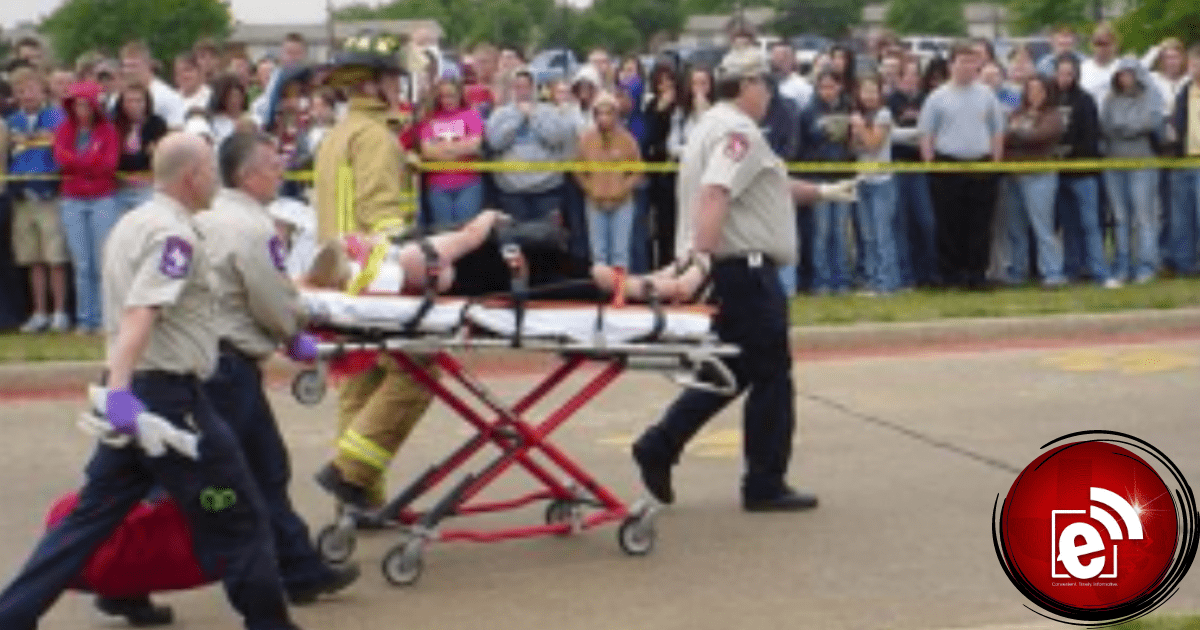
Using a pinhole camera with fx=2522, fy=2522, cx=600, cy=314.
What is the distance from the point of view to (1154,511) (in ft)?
28.5

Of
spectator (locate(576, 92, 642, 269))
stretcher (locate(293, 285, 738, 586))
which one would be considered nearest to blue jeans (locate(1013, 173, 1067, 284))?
spectator (locate(576, 92, 642, 269))

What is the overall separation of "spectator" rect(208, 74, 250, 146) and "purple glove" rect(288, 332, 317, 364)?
864 centimetres

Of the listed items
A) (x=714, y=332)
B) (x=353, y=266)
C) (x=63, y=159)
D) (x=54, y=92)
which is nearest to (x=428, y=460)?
(x=714, y=332)

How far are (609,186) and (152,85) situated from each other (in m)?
3.43

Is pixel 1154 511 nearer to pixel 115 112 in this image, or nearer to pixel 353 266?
pixel 353 266

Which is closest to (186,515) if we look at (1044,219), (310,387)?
(310,387)

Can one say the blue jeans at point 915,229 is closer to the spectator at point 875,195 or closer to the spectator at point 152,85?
the spectator at point 875,195

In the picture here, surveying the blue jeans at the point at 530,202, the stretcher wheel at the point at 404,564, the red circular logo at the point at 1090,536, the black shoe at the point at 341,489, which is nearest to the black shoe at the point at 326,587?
the stretcher wheel at the point at 404,564

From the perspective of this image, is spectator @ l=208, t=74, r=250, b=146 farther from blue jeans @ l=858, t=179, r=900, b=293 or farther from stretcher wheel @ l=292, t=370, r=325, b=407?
stretcher wheel @ l=292, t=370, r=325, b=407

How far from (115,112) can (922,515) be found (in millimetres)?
8586

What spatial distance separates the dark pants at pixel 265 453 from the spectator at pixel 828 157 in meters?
Answer: 10.0

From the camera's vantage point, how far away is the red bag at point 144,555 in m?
8.75

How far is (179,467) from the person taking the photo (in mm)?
8242

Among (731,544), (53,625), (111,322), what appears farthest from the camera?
(731,544)
